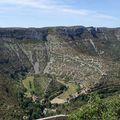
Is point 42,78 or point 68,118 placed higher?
point 68,118

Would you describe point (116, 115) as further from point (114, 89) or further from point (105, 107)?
point (114, 89)

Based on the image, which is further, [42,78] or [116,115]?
[42,78]

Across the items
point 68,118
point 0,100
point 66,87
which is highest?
point 68,118

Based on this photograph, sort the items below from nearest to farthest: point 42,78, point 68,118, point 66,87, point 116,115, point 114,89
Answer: point 116,115 < point 68,118 < point 114,89 < point 66,87 < point 42,78

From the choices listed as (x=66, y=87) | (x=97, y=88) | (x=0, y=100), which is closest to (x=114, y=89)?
(x=97, y=88)

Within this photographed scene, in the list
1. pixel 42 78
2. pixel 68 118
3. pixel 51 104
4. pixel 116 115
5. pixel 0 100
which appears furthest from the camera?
pixel 42 78

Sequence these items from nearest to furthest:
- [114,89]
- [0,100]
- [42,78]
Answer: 1. [0,100]
2. [114,89]
3. [42,78]

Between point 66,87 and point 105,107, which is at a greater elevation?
point 105,107

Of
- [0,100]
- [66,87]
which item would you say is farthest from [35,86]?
[0,100]

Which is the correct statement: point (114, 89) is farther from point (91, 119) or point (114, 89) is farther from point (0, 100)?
point (91, 119)
